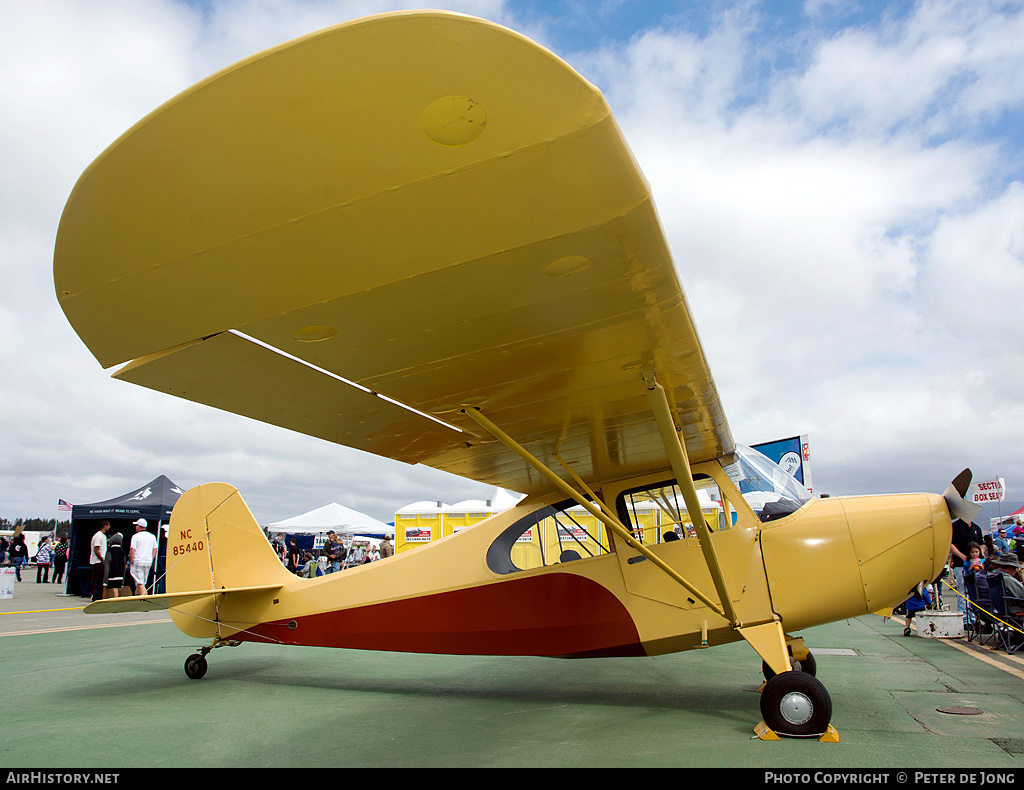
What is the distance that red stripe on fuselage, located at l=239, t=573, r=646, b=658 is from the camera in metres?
5.39

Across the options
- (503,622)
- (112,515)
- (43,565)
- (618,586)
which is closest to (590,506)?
(618,586)

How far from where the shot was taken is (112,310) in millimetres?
2422

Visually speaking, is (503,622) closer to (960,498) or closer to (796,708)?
(796,708)

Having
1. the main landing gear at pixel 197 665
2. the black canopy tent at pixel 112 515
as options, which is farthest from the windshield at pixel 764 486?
the black canopy tent at pixel 112 515

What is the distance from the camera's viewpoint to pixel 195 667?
6.79 metres

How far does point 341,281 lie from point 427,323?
0.55 m

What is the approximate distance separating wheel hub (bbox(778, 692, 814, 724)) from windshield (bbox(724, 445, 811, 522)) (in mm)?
1432

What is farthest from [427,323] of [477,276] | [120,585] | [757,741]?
[120,585]

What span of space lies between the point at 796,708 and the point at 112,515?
712 inches

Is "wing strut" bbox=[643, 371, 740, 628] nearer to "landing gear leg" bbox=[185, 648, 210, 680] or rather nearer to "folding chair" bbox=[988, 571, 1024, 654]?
"landing gear leg" bbox=[185, 648, 210, 680]

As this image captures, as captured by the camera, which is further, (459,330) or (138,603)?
(138,603)

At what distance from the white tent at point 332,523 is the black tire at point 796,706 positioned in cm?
3301

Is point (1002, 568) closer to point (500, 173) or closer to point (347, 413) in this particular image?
point (347, 413)

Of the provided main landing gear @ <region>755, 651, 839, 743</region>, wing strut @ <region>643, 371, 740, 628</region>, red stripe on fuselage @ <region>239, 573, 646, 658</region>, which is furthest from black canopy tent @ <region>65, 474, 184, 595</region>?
main landing gear @ <region>755, 651, 839, 743</region>
